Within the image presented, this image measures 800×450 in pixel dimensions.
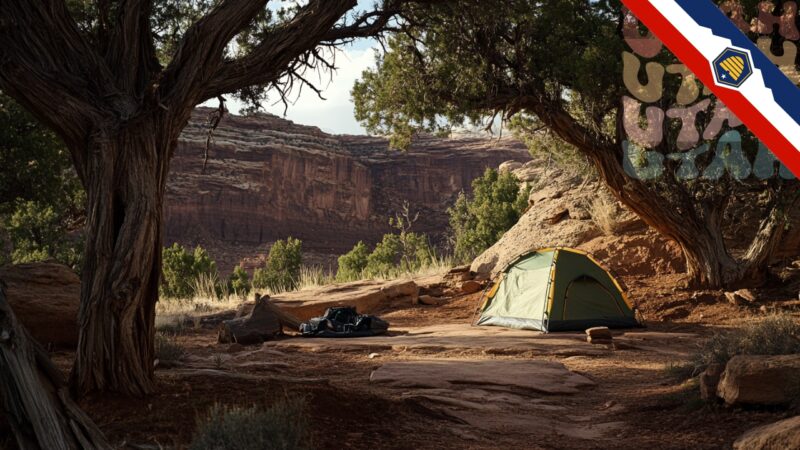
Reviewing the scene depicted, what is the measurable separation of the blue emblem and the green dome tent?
8713mm

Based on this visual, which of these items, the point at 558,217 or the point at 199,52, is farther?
the point at 558,217

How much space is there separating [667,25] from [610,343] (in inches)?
304

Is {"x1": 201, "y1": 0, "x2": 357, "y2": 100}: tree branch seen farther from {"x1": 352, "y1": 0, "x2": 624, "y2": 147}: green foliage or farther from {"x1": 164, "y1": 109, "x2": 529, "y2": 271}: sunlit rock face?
{"x1": 164, "y1": 109, "x2": 529, "y2": 271}: sunlit rock face

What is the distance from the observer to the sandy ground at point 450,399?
5000 mm

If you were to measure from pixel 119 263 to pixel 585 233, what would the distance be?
1341cm

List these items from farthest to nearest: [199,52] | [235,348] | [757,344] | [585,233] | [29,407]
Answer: [585,233] → [235,348] → [757,344] → [199,52] → [29,407]

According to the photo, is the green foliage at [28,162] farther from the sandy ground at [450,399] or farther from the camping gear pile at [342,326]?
the camping gear pile at [342,326]

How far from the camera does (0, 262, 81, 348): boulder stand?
9086 millimetres

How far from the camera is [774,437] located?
3.99 m

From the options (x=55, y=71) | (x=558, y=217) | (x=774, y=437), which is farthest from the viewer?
(x=558, y=217)

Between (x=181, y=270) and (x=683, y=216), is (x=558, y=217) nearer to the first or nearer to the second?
(x=683, y=216)

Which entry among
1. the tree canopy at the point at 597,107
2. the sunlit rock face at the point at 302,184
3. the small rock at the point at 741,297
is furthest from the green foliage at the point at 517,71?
the sunlit rock face at the point at 302,184

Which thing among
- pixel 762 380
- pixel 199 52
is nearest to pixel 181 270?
pixel 199 52

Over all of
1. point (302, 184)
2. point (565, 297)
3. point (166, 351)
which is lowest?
point (166, 351)
